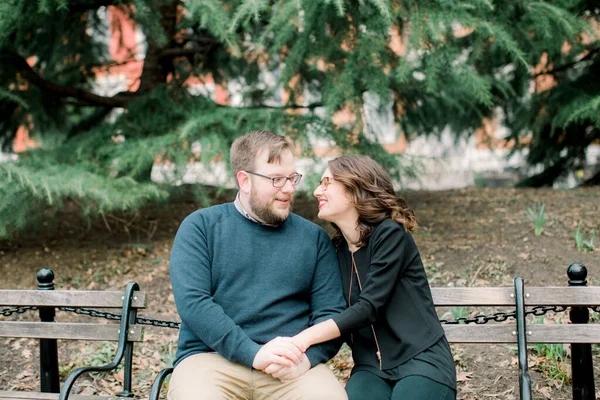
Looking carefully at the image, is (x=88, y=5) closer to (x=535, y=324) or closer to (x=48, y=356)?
(x=48, y=356)

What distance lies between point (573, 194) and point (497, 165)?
7546mm

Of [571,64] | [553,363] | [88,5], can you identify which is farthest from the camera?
[571,64]

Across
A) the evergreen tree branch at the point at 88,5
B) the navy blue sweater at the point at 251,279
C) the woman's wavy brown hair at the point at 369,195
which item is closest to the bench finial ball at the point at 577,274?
the woman's wavy brown hair at the point at 369,195

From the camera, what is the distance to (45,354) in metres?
4.15

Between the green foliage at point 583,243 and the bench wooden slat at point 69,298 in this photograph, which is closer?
the bench wooden slat at point 69,298

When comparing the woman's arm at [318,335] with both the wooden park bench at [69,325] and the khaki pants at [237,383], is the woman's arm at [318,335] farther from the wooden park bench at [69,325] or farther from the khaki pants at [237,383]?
the wooden park bench at [69,325]

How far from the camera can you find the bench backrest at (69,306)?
384cm

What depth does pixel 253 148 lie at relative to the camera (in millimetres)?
3482

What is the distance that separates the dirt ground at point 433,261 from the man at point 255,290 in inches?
54.5

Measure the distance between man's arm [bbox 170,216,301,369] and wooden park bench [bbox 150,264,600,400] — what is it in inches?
16.8

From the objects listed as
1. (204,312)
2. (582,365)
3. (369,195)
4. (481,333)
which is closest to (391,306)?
(369,195)

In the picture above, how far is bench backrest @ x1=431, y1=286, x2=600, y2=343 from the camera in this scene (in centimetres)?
342

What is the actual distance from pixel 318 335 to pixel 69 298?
1659 millimetres

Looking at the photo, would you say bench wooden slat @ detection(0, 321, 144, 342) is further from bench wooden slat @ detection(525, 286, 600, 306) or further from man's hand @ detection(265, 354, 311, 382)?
bench wooden slat @ detection(525, 286, 600, 306)
